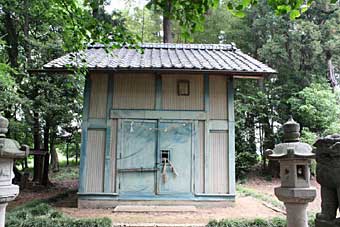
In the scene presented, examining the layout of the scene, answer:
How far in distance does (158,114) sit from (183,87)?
1.09 metres

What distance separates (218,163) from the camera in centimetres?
816

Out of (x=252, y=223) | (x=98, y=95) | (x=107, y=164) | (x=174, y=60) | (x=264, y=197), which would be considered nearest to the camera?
(x=252, y=223)

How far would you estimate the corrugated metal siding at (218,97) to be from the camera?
8398 mm

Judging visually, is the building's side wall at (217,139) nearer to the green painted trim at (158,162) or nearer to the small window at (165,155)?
the small window at (165,155)

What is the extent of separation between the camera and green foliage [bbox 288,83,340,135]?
12648 mm

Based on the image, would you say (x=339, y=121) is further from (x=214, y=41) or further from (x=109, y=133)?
(x=109, y=133)

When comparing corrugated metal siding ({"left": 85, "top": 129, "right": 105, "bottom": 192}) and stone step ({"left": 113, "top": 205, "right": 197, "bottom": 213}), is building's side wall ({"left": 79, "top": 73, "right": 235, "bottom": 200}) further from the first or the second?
stone step ({"left": 113, "top": 205, "right": 197, "bottom": 213})

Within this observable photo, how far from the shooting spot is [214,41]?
17.4 meters

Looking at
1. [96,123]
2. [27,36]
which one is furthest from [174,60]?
[27,36]

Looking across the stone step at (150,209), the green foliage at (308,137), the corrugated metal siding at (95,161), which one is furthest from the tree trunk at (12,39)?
the green foliage at (308,137)

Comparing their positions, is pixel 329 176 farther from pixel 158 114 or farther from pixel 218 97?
pixel 158 114

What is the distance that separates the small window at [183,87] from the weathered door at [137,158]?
3.85 ft

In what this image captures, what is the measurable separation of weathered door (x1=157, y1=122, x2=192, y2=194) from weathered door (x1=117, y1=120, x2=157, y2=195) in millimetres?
225

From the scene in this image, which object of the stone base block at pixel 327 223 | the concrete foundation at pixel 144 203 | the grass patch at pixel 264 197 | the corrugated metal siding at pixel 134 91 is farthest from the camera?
the grass patch at pixel 264 197
